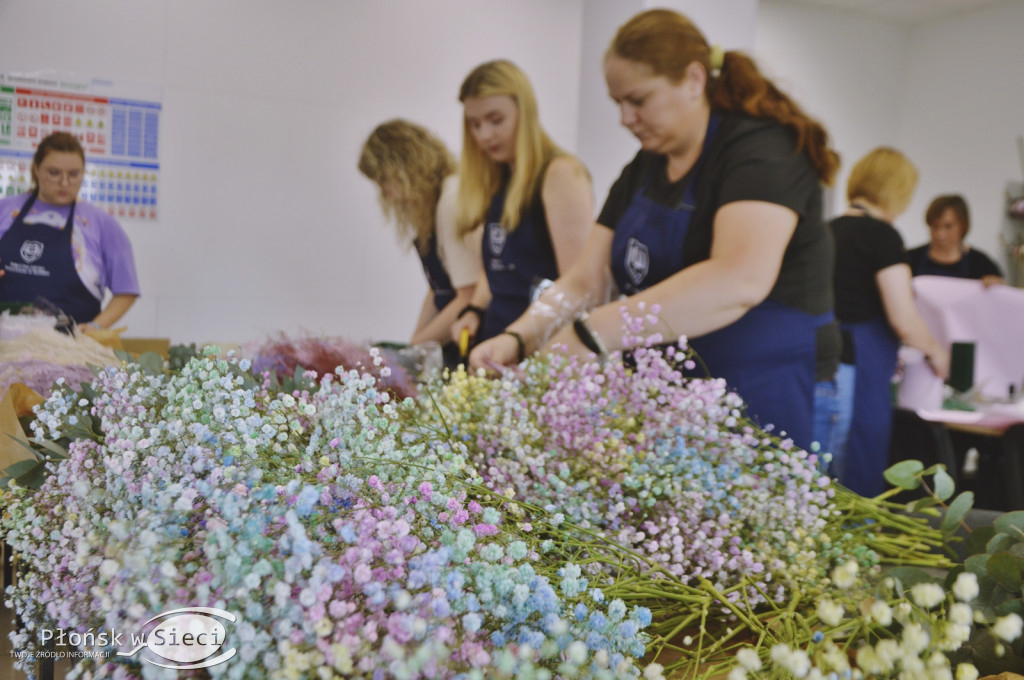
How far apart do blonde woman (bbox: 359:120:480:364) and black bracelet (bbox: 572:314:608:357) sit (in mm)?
1528

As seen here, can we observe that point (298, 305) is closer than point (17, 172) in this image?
No

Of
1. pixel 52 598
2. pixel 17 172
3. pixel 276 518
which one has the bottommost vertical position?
pixel 52 598

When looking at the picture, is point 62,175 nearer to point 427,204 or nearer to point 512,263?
point 427,204

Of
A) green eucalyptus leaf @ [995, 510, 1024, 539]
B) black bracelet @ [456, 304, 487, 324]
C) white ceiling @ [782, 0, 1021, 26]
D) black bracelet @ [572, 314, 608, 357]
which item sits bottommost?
green eucalyptus leaf @ [995, 510, 1024, 539]

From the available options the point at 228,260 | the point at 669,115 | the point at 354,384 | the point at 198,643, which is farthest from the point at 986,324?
the point at 198,643

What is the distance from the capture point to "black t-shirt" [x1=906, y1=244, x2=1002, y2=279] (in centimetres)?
386

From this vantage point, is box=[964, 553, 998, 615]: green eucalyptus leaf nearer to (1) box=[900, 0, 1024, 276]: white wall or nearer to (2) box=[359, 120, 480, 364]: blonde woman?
(2) box=[359, 120, 480, 364]: blonde woman

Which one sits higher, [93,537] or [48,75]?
[48,75]

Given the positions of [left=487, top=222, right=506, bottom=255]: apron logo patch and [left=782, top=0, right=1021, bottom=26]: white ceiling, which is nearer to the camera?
[left=487, top=222, right=506, bottom=255]: apron logo patch

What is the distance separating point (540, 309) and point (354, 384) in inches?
41.8

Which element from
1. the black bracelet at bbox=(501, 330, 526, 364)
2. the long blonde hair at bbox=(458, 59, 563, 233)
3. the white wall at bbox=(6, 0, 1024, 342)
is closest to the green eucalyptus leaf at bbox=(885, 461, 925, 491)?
the black bracelet at bbox=(501, 330, 526, 364)

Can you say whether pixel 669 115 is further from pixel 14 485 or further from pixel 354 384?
pixel 14 485

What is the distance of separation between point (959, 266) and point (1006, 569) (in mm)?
3779

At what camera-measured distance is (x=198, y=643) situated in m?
0.43
